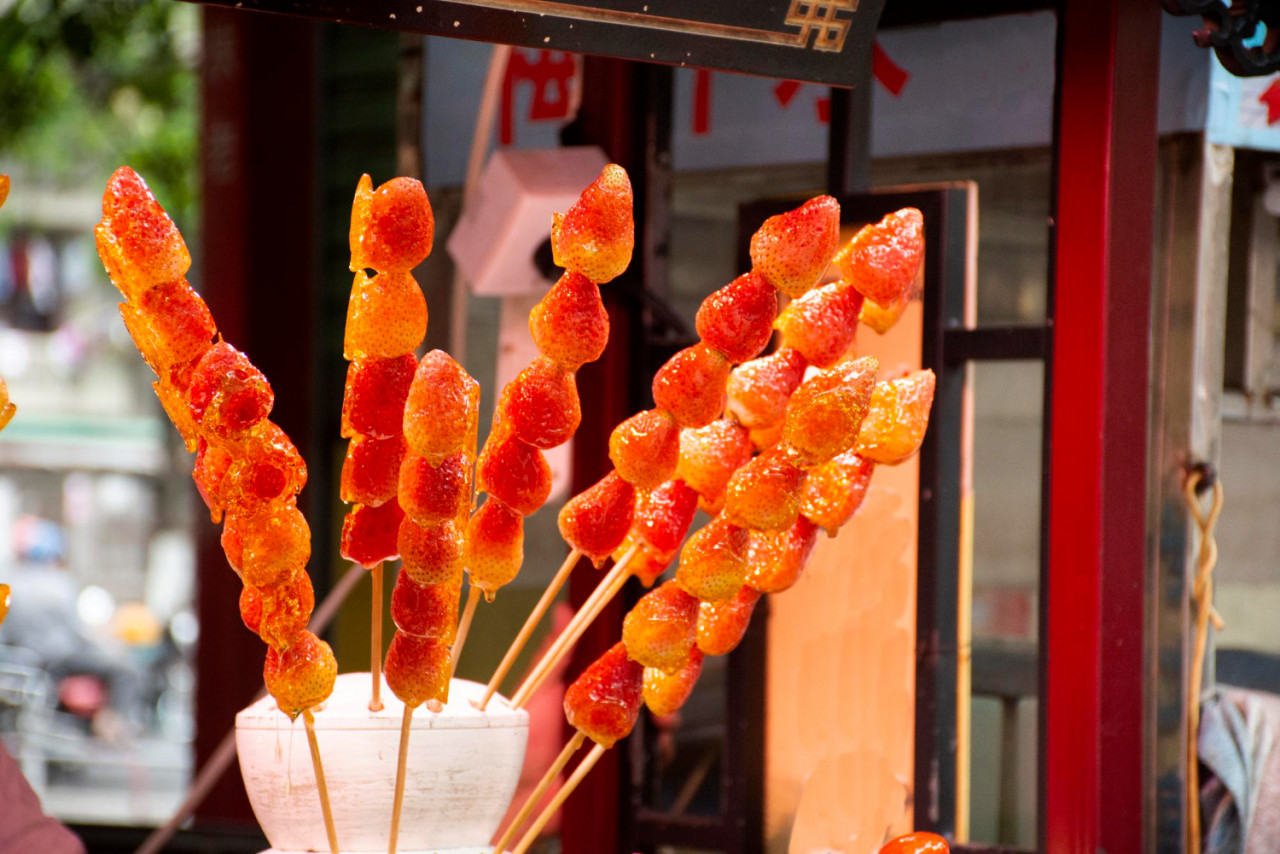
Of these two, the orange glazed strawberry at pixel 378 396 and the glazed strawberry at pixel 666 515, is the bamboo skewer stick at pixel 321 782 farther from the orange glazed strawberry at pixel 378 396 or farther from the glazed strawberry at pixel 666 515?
the glazed strawberry at pixel 666 515

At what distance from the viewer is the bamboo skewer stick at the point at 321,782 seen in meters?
1.45

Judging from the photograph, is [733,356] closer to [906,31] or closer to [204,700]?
[906,31]

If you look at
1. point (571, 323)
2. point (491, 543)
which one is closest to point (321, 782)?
point (491, 543)

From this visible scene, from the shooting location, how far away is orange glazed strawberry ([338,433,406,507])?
1420 mm

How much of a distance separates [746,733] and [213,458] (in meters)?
1.42

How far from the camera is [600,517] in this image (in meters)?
1.58

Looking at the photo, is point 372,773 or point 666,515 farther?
point 666,515

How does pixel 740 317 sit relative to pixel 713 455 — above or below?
above

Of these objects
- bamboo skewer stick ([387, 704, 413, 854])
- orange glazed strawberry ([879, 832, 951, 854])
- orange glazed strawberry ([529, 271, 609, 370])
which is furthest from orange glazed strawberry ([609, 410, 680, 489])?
orange glazed strawberry ([879, 832, 951, 854])

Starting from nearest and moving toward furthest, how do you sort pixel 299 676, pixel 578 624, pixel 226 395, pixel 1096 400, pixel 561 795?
pixel 226 395 → pixel 299 676 → pixel 561 795 → pixel 578 624 → pixel 1096 400

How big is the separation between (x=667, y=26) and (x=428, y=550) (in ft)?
2.15

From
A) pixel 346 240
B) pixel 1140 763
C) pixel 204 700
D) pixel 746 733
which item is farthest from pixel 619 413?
pixel 204 700

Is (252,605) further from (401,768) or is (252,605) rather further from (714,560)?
(714,560)

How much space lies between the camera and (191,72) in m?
7.70
